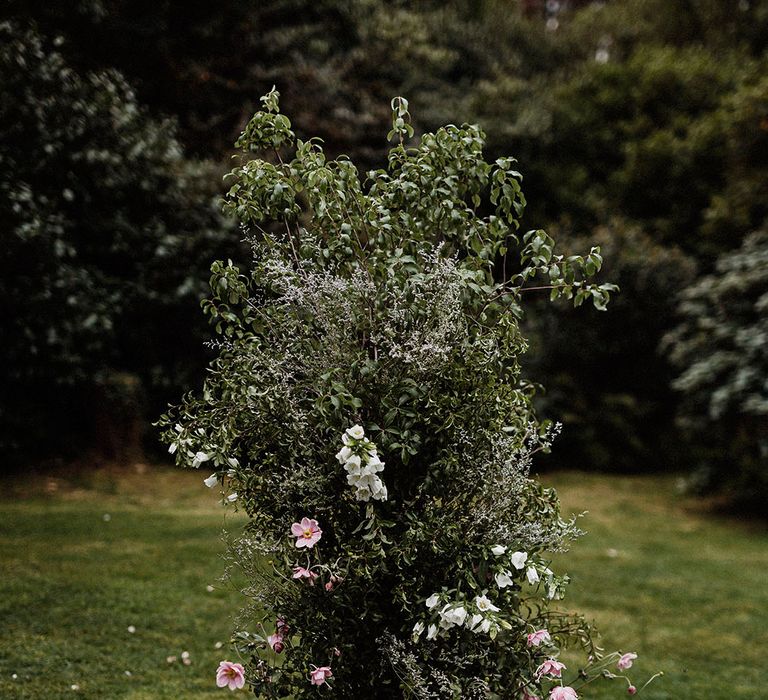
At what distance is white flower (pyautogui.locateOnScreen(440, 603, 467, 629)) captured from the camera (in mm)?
2387

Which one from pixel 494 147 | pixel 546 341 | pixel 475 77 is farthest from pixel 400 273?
pixel 475 77

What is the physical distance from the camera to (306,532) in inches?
102

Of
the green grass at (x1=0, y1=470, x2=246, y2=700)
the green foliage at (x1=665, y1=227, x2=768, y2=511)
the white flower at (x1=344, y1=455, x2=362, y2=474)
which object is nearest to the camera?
the white flower at (x1=344, y1=455, x2=362, y2=474)

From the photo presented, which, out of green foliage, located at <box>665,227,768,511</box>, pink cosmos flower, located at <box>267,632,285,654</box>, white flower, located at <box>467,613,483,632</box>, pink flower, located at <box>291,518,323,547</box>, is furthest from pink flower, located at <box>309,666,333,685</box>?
green foliage, located at <box>665,227,768,511</box>

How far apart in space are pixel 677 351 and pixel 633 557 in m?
3.26

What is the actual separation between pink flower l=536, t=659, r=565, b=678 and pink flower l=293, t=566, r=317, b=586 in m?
0.83

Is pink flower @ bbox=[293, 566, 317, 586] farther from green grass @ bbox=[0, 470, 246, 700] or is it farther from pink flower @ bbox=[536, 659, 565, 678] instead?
green grass @ bbox=[0, 470, 246, 700]

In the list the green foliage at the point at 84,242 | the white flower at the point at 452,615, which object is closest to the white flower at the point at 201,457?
the white flower at the point at 452,615

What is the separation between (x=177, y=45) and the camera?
1080 cm

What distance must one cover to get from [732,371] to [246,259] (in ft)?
19.1

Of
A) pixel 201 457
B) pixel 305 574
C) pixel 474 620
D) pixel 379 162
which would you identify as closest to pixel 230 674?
pixel 305 574

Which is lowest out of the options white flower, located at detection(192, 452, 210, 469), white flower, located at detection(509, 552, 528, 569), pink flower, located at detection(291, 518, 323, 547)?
white flower, located at detection(509, 552, 528, 569)

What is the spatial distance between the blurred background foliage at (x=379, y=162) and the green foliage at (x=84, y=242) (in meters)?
0.02

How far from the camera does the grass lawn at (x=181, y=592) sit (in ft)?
13.4
